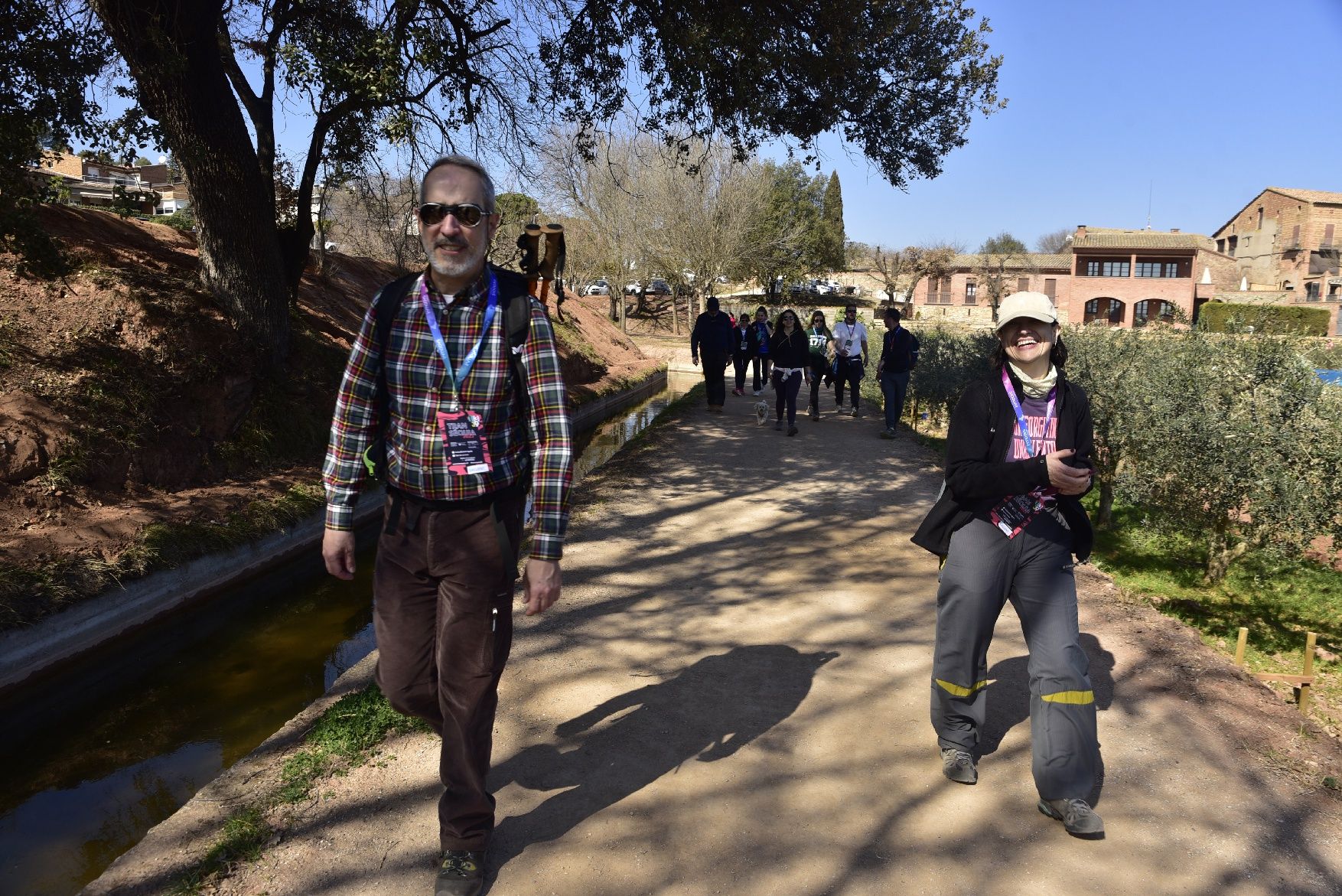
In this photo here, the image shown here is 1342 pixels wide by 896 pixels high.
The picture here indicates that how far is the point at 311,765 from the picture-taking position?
3.75m

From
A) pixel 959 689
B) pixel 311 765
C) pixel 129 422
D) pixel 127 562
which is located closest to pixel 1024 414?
pixel 959 689

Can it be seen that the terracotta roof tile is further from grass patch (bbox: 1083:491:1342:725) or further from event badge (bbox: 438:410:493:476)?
event badge (bbox: 438:410:493:476)

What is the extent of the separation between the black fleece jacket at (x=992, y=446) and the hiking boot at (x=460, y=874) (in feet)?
6.87

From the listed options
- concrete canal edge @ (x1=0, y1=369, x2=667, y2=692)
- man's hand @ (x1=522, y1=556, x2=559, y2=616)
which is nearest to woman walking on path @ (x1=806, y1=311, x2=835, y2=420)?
concrete canal edge @ (x1=0, y1=369, x2=667, y2=692)

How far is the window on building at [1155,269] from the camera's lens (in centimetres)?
5997

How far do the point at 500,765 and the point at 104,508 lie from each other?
573 cm

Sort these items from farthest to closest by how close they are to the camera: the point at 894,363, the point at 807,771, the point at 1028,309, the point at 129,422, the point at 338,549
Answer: the point at 894,363, the point at 129,422, the point at 807,771, the point at 1028,309, the point at 338,549

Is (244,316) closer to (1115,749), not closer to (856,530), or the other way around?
(856,530)

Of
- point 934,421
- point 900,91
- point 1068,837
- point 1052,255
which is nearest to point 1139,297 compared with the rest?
point 1052,255

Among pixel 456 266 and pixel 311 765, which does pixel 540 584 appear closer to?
pixel 456 266

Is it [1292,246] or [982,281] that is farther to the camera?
[982,281]

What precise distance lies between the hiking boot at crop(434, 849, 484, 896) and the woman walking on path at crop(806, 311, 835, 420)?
1253 centimetres

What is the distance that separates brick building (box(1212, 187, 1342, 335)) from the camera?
201 ft

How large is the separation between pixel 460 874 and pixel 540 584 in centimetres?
97
